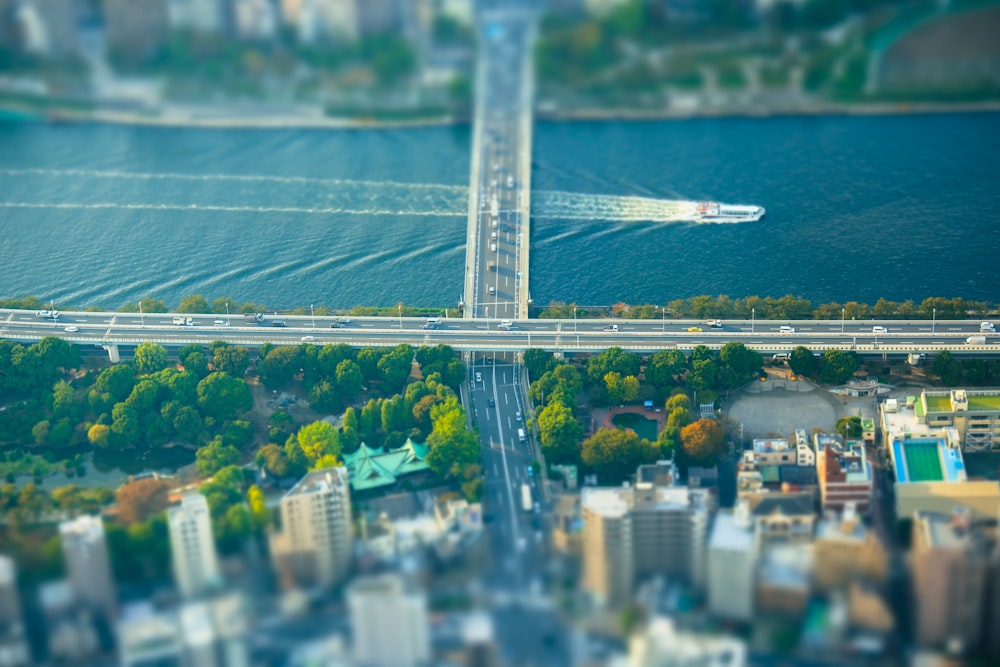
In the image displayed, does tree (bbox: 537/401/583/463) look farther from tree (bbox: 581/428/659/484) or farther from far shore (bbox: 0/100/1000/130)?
far shore (bbox: 0/100/1000/130)

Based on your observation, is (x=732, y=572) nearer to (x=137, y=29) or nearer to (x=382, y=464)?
(x=382, y=464)

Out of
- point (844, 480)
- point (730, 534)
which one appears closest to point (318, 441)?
point (730, 534)

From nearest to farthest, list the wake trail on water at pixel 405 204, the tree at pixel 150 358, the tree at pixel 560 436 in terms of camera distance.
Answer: the tree at pixel 560 436 → the tree at pixel 150 358 → the wake trail on water at pixel 405 204

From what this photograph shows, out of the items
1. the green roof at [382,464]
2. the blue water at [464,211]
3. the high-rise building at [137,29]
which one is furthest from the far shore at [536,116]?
the green roof at [382,464]

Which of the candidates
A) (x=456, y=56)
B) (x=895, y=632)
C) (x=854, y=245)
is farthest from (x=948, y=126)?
(x=895, y=632)

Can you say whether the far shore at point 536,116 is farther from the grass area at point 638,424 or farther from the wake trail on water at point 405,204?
the grass area at point 638,424
